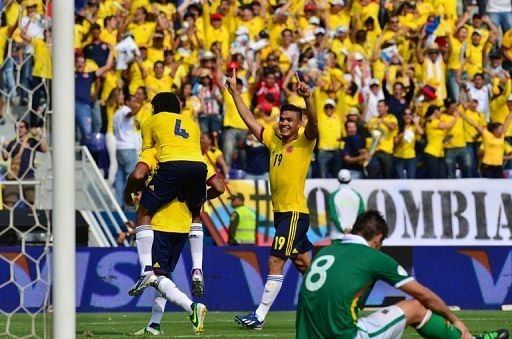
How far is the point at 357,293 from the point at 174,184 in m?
4.39

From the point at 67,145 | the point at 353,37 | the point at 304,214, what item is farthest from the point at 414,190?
the point at 67,145

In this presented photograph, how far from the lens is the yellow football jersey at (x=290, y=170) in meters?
14.8

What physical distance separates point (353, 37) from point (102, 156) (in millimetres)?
5692

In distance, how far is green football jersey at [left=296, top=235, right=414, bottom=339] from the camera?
9.55 m

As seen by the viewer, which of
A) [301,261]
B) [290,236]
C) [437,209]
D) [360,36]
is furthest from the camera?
[360,36]

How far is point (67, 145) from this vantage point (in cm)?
879

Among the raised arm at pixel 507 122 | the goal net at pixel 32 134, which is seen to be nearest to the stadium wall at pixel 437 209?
the raised arm at pixel 507 122

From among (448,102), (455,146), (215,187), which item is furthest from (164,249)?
(448,102)

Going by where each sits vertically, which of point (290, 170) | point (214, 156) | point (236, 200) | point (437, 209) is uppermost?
point (290, 170)

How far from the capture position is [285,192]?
14898 mm

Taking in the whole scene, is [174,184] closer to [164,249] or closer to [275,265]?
[164,249]

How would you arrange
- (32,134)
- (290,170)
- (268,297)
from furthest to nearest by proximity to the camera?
(290,170) < (268,297) < (32,134)

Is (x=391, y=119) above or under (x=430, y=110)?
under

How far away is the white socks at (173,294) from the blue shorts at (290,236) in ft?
5.12
